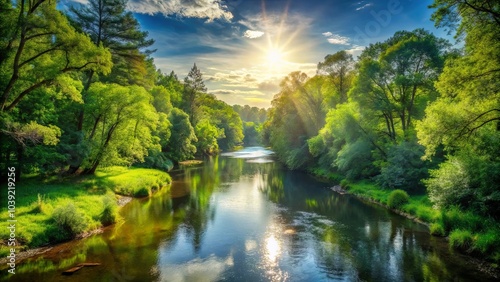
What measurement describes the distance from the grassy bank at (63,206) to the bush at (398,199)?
73.0 feet

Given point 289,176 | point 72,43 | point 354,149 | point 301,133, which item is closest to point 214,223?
point 72,43

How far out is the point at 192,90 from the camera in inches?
2938

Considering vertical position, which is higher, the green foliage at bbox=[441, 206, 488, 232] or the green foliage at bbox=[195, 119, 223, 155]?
the green foliage at bbox=[195, 119, 223, 155]

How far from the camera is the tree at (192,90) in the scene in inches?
2918

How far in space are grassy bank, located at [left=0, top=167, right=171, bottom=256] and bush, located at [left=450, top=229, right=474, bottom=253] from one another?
71.5 feet

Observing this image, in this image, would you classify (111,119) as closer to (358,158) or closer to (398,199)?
(358,158)

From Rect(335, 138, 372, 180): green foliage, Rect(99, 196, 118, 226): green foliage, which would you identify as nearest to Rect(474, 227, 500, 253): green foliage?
Rect(335, 138, 372, 180): green foliage

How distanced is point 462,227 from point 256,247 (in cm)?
1216

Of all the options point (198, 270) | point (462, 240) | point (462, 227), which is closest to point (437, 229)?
point (462, 227)

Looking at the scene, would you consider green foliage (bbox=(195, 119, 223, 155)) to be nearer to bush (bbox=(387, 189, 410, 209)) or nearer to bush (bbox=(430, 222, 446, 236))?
bush (bbox=(387, 189, 410, 209))

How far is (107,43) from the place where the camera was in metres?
32.1

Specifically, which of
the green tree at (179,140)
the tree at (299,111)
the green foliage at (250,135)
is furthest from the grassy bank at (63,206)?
the green foliage at (250,135)

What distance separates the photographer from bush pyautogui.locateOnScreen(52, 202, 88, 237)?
1747 centimetres

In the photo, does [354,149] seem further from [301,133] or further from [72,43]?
[72,43]
